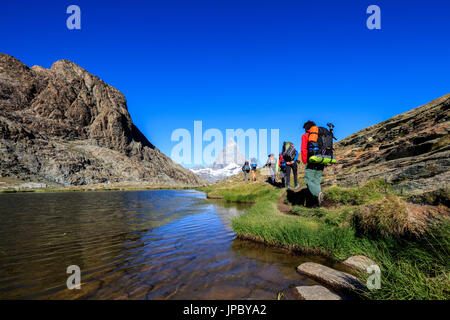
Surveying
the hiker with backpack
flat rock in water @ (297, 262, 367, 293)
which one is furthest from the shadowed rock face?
flat rock in water @ (297, 262, 367, 293)

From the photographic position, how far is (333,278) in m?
4.38

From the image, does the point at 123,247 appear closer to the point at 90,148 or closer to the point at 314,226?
the point at 314,226

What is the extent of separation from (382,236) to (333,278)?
181cm

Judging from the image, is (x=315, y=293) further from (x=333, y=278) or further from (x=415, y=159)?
(x=415, y=159)

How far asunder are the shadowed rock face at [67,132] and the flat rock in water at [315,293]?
118063mm

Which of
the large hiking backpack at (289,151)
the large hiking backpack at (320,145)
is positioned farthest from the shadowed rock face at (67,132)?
the large hiking backpack at (320,145)

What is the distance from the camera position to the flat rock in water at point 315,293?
3745 mm

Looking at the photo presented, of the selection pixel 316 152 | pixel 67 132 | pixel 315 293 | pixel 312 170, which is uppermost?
pixel 67 132

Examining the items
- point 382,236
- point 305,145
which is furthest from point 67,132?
point 382,236

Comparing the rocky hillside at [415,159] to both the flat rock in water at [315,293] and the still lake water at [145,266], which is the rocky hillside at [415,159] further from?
the still lake water at [145,266]
